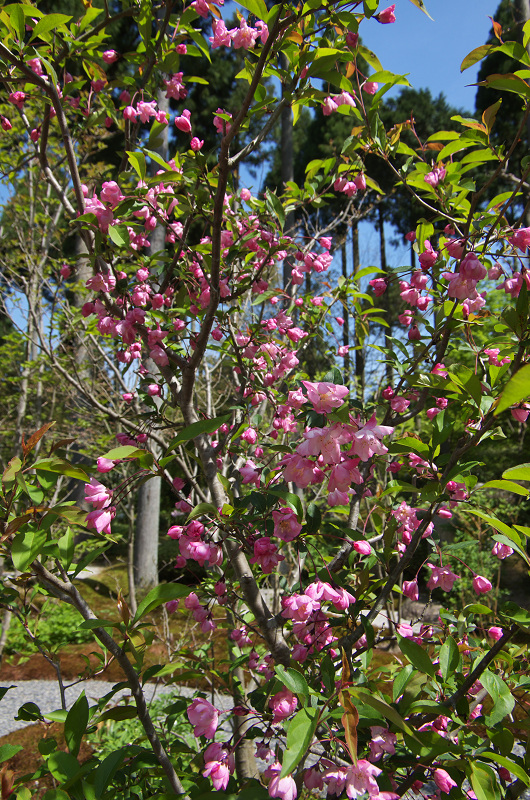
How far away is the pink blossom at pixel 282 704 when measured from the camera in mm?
932

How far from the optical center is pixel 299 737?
61 centimetres

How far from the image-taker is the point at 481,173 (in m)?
13.8

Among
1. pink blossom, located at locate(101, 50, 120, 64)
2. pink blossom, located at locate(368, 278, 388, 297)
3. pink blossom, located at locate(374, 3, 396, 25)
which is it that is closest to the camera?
pink blossom, located at locate(374, 3, 396, 25)

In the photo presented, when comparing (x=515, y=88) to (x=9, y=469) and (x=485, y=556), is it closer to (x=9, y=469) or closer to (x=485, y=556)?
(x=9, y=469)

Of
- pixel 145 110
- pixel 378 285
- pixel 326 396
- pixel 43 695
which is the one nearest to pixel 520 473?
pixel 326 396

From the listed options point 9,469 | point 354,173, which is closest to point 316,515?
point 9,469

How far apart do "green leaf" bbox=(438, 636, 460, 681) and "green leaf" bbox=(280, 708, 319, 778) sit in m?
0.34

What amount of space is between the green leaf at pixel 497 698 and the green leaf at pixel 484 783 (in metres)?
0.07

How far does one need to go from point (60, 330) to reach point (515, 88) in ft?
13.8

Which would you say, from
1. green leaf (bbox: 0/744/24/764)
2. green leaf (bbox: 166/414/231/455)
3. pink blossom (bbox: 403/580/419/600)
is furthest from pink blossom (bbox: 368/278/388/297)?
green leaf (bbox: 0/744/24/764)

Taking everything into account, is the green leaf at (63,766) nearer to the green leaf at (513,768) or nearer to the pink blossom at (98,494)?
the pink blossom at (98,494)

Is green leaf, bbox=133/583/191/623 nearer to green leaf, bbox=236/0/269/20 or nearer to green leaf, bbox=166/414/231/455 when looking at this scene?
green leaf, bbox=166/414/231/455

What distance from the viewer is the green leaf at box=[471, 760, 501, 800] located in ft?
2.43

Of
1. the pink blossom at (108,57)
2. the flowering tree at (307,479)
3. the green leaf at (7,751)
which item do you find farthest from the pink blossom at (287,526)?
the pink blossom at (108,57)
